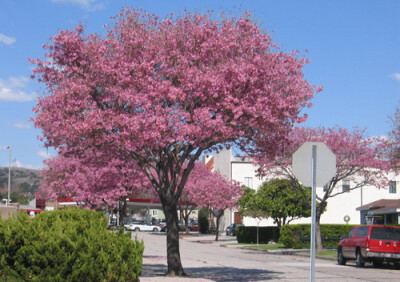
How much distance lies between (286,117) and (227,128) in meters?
2.19

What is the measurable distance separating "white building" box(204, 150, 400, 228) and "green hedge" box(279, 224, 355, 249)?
7.82 meters

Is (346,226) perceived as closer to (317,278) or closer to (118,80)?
(317,278)

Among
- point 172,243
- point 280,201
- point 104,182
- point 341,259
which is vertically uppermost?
point 104,182

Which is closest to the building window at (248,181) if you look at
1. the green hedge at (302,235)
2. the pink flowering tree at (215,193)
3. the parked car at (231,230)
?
the parked car at (231,230)

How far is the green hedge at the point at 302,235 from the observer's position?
1629 inches

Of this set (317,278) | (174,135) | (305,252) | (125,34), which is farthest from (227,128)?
(305,252)

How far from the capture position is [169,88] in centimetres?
1670

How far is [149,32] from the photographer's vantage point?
18.1 m

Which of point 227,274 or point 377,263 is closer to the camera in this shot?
point 227,274

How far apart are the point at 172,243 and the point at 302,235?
24289 millimetres

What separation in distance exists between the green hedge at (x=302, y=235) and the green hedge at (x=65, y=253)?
1246 inches

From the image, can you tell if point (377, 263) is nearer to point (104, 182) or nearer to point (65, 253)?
point (104, 182)

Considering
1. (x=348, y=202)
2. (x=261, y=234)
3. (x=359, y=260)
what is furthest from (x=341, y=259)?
(x=348, y=202)

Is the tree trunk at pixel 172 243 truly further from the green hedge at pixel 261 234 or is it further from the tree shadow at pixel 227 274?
the green hedge at pixel 261 234
